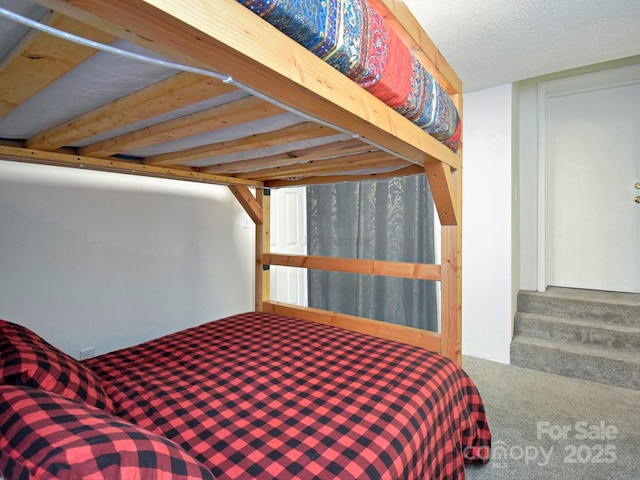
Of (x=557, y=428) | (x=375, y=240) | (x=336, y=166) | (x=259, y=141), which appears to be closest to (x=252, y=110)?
(x=259, y=141)

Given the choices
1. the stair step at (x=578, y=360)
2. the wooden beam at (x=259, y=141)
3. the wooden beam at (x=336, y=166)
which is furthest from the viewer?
the stair step at (x=578, y=360)

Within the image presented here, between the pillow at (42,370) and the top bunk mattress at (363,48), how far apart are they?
1.02m

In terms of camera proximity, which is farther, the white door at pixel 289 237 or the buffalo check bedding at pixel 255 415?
the white door at pixel 289 237

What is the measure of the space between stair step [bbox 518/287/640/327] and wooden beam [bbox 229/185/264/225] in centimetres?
236

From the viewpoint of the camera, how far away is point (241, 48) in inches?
20.8

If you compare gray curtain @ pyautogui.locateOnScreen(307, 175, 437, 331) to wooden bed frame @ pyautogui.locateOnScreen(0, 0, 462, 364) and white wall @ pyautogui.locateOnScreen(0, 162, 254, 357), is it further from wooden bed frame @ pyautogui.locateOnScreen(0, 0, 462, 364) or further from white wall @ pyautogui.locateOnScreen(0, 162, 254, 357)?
white wall @ pyautogui.locateOnScreen(0, 162, 254, 357)

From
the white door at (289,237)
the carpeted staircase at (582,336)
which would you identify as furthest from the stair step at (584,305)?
the white door at (289,237)

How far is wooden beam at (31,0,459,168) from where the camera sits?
443 mm

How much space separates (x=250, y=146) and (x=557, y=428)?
212 centimetres

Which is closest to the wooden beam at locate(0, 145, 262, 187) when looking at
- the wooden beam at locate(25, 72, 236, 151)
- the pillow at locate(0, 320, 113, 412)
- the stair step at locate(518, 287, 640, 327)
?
the wooden beam at locate(25, 72, 236, 151)

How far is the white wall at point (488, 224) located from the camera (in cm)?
261

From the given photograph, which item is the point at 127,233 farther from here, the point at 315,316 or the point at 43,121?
the point at 315,316

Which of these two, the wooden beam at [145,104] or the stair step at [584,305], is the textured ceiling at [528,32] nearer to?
the wooden beam at [145,104]

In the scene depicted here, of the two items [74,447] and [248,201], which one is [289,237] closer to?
[248,201]
